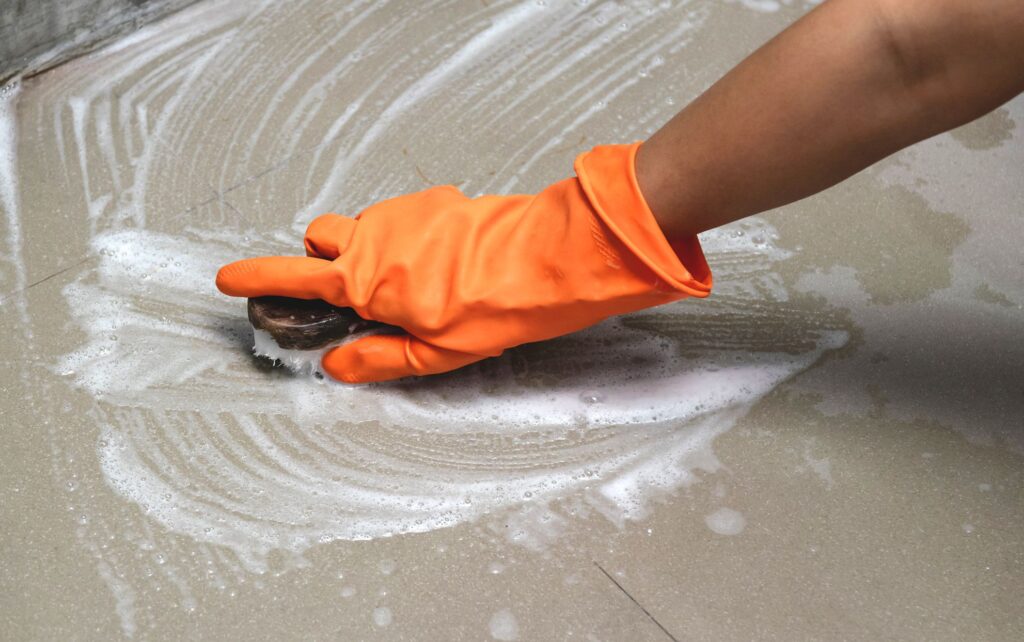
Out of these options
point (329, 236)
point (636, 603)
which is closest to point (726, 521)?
point (636, 603)

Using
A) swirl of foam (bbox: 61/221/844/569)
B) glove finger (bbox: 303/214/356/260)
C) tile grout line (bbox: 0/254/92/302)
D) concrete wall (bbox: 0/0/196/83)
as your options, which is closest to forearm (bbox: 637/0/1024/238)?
swirl of foam (bbox: 61/221/844/569)

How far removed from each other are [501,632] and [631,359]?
522 mm

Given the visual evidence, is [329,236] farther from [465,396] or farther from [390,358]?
[465,396]

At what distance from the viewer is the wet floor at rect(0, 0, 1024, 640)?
1.27m

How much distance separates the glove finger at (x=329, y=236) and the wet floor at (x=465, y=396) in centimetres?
21

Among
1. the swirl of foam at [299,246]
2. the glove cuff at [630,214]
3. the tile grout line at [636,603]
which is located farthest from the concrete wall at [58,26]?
the tile grout line at [636,603]

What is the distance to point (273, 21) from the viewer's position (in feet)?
6.62

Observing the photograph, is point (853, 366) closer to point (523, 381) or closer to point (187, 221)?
point (523, 381)

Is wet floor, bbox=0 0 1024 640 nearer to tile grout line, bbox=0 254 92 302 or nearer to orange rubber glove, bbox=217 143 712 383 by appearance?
tile grout line, bbox=0 254 92 302

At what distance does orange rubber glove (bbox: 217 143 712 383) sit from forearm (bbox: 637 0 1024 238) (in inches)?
2.7

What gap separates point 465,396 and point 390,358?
15cm

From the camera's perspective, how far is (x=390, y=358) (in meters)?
1.42

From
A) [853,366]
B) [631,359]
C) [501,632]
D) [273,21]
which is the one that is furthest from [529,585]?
[273,21]

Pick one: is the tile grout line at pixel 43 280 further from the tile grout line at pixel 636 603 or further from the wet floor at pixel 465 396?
the tile grout line at pixel 636 603
